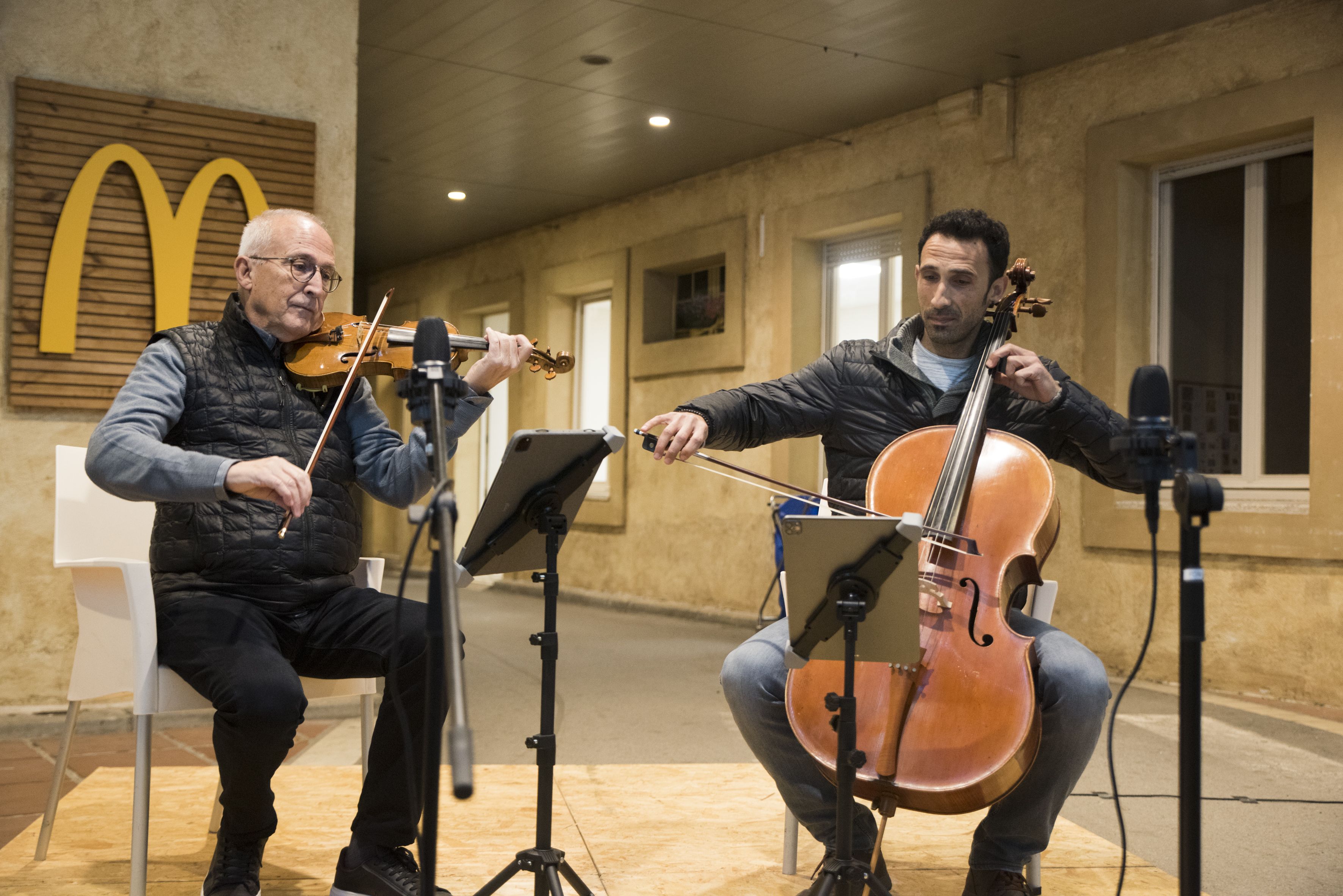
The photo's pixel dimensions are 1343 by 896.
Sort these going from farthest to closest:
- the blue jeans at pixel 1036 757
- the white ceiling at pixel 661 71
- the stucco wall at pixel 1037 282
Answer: the white ceiling at pixel 661 71 < the stucco wall at pixel 1037 282 < the blue jeans at pixel 1036 757

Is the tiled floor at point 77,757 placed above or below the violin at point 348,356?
below

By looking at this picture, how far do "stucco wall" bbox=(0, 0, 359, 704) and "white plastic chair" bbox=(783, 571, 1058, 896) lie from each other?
2440 mm

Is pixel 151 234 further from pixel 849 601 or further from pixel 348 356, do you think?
pixel 849 601

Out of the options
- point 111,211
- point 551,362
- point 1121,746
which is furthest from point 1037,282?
point 111,211

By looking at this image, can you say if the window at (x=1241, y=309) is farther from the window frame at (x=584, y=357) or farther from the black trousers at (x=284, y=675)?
the window frame at (x=584, y=357)

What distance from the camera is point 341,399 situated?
6.47 feet

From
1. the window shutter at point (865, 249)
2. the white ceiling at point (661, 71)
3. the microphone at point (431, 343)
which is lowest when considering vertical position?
the microphone at point (431, 343)

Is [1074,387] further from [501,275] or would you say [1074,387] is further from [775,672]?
[501,275]

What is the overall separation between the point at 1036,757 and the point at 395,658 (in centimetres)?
96

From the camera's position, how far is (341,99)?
395cm

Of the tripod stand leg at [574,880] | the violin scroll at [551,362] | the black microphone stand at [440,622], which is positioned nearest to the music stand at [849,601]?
the tripod stand leg at [574,880]

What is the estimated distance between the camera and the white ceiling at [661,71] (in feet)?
15.8

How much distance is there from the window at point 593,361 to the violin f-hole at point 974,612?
6.69 m

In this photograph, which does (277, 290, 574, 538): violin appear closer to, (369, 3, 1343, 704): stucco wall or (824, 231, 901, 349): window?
(369, 3, 1343, 704): stucco wall
